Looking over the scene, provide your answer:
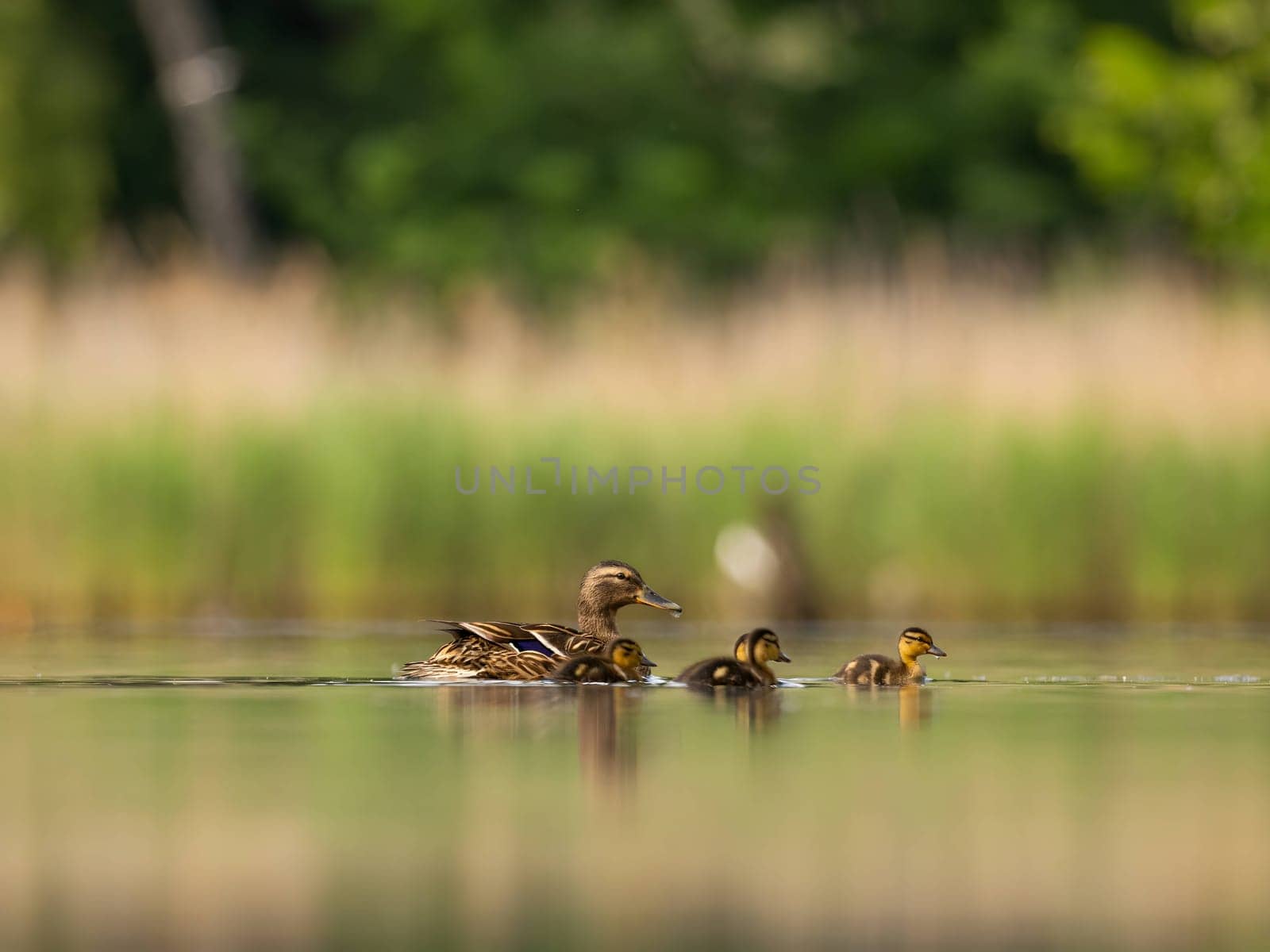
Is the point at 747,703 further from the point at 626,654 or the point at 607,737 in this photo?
the point at 607,737

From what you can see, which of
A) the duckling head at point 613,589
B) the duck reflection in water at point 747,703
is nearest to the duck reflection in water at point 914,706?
the duck reflection in water at point 747,703

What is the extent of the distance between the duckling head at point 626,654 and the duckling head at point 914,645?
2.70 feet

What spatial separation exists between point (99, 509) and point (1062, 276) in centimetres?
516

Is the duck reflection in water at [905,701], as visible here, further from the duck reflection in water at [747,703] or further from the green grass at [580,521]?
the green grass at [580,521]

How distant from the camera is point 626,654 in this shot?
8398 mm

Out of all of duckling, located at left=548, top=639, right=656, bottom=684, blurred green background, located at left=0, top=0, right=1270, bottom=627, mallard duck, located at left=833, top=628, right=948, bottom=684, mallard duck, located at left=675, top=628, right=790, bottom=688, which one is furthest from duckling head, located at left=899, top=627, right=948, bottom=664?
blurred green background, located at left=0, top=0, right=1270, bottom=627

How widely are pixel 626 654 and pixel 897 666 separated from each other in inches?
33.3

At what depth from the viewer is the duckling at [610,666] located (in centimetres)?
840

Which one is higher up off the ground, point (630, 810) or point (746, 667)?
point (746, 667)

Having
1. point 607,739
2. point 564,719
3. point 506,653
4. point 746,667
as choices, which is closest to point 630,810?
point 607,739

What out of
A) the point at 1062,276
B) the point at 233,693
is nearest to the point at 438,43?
the point at 1062,276

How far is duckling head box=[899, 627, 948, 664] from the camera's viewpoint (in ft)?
28.0

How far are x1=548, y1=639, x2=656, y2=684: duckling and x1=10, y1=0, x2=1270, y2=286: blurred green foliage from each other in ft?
42.8

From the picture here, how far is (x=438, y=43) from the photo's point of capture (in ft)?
83.7
